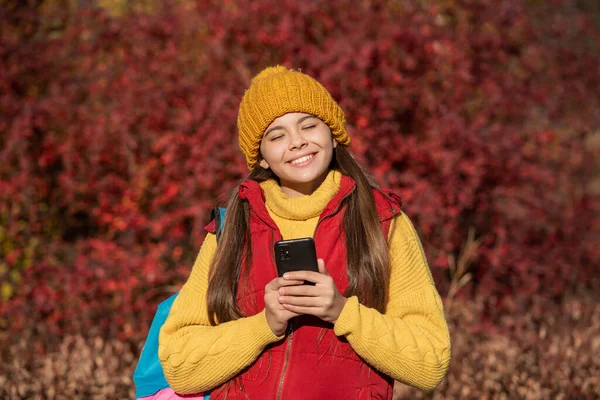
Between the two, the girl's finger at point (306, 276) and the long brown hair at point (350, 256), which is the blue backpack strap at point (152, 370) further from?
the girl's finger at point (306, 276)

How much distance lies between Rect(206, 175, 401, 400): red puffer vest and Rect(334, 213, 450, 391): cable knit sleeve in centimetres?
7

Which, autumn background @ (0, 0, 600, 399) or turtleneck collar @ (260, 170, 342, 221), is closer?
turtleneck collar @ (260, 170, 342, 221)

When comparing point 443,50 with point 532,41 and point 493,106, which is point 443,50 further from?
point 532,41

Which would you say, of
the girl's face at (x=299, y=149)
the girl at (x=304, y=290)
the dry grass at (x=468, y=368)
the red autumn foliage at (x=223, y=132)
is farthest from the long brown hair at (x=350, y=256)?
the red autumn foliage at (x=223, y=132)

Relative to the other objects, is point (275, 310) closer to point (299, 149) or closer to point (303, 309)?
point (303, 309)

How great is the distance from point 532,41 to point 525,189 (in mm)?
1170

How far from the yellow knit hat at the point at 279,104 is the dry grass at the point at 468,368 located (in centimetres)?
192

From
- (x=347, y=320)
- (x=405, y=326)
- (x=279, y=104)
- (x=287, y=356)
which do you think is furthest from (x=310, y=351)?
(x=279, y=104)

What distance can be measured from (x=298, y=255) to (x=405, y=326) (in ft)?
1.26

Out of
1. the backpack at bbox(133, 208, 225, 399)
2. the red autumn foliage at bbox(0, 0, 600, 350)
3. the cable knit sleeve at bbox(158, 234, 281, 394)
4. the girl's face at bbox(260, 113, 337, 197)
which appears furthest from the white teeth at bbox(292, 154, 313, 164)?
the red autumn foliage at bbox(0, 0, 600, 350)

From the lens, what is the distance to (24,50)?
5.06m

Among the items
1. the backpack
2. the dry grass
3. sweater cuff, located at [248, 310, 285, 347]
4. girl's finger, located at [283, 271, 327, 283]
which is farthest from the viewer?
the dry grass

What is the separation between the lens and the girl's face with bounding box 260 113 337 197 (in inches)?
84.5

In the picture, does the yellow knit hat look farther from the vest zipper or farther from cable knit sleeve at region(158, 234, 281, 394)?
the vest zipper
